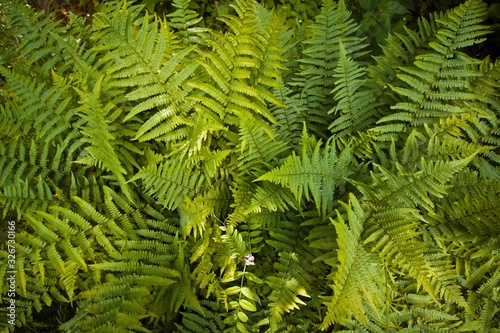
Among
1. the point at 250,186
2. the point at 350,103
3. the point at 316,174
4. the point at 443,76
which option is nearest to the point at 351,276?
the point at 316,174

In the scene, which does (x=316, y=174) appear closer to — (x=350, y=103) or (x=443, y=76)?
(x=350, y=103)

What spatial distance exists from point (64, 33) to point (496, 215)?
3484 millimetres

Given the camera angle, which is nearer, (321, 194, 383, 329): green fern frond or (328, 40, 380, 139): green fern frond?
(321, 194, 383, 329): green fern frond

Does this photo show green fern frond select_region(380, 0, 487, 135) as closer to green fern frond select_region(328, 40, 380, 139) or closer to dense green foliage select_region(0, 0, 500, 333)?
dense green foliage select_region(0, 0, 500, 333)

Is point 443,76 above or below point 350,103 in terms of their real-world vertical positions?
above

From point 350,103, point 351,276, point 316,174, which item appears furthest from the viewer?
point 350,103

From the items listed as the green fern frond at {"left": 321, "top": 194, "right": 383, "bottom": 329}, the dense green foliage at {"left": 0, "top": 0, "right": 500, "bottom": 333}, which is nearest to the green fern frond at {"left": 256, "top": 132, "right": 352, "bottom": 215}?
the dense green foliage at {"left": 0, "top": 0, "right": 500, "bottom": 333}

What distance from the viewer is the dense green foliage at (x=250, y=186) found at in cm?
248

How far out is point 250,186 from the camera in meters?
2.80

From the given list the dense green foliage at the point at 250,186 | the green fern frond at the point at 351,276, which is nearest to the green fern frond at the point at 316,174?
the dense green foliage at the point at 250,186

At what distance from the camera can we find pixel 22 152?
2.89 m

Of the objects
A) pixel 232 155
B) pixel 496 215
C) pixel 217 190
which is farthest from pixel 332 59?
pixel 496 215

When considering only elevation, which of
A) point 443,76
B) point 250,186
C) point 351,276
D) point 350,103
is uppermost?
point 443,76

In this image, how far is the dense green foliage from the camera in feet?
8.13
